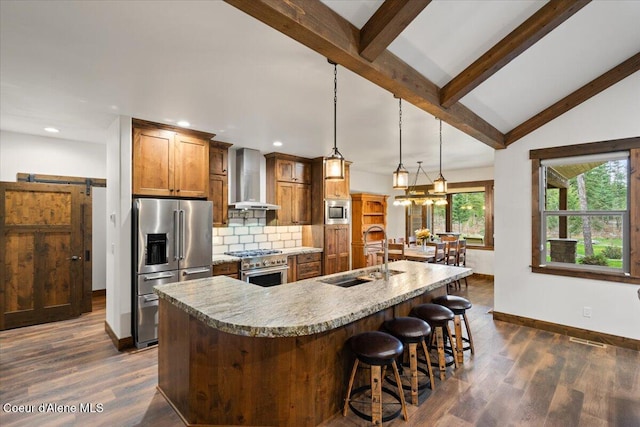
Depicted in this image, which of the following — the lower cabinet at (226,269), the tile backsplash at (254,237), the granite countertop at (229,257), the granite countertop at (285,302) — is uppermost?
the tile backsplash at (254,237)

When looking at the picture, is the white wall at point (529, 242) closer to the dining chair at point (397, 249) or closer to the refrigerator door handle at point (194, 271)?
the dining chair at point (397, 249)

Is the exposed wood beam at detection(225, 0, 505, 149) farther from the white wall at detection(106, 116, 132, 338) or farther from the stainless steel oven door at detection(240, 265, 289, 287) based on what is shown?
the stainless steel oven door at detection(240, 265, 289, 287)

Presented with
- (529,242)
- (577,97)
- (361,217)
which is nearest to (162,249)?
(361,217)

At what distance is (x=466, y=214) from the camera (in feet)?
25.5

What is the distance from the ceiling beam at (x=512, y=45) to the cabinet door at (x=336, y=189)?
10.7 feet

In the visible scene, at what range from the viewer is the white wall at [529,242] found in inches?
135

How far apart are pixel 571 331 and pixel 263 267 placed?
414cm

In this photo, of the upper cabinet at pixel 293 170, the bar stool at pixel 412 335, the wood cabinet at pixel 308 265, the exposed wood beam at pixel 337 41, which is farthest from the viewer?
the upper cabinet at pixel 293 170

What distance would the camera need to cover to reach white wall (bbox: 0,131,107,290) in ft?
14.0

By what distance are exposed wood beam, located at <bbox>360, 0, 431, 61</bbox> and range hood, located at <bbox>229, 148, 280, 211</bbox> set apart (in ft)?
11.1

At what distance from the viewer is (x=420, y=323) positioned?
244cm

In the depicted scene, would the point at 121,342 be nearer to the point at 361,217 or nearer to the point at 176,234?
the point at 176,234

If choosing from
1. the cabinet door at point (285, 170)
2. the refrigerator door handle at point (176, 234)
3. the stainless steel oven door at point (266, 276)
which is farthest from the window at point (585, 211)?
the refrigerator door handle at point (176, 234)

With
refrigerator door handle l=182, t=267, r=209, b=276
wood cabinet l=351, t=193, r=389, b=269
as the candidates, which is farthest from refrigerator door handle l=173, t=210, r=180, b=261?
wood cabinet l=351, t=193, r=389, b=269
